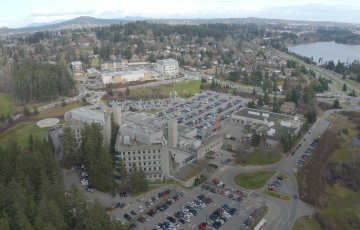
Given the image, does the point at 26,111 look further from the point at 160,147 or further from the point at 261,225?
the point at 261,225

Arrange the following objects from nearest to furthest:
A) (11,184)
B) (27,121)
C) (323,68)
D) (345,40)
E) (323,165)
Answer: (11,184)
(323,165)
(27,121)
(323,68)
(345,40)

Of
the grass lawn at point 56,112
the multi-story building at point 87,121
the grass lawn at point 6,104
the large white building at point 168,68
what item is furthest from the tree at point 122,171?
the large white building at point 168,68

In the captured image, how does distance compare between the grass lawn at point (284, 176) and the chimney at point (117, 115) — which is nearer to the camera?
the grass lawn at point (284, 176)

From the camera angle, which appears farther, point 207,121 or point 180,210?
point 207,121

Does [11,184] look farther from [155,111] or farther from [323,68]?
[323,68]

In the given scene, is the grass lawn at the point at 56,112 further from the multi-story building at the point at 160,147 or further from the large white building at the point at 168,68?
the large white building at the point at 168,68

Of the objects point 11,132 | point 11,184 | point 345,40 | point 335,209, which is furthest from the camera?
point 345,40

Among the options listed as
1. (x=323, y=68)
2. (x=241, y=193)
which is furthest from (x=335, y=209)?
(x=323, y=68)

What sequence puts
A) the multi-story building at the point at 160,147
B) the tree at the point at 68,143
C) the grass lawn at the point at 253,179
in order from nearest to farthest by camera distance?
the grass lawn at the point at 253,179 < the multi-story building at the point at 160,147 < the tree at the point at 68,143
